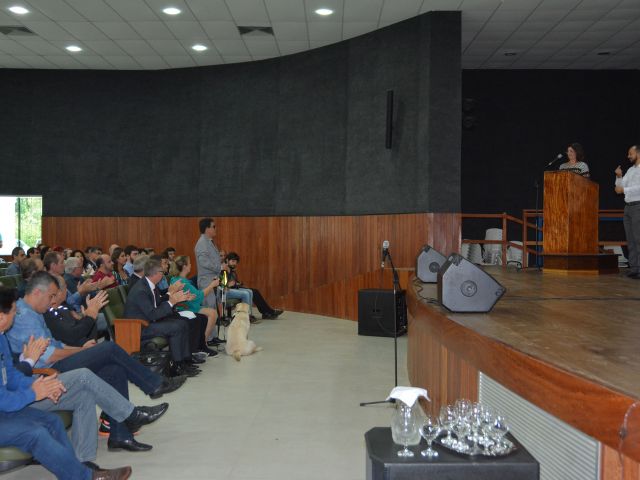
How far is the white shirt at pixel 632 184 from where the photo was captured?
6043mm

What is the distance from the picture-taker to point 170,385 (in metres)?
5.32

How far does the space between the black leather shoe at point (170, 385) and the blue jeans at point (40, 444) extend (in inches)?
77.0

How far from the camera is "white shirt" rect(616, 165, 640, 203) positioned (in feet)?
19.8

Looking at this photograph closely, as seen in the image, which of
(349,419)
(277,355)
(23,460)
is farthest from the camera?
(277,355)

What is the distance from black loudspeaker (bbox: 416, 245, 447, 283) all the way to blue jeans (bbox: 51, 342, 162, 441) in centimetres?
281

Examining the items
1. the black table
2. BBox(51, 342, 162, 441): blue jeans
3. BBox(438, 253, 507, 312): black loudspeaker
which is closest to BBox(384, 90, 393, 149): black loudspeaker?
BBox(51, 342, 162, 441): blue jeans

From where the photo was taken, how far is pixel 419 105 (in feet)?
29.8

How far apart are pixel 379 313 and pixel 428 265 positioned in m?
2.31

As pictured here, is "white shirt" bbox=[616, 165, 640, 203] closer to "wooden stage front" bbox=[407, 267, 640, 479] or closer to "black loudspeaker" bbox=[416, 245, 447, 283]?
"wooden stage front" bbox=[407, 267, 640, 479]

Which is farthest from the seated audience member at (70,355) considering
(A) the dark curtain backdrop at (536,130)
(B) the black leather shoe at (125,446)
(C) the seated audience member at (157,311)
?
(A) the dark curtain backdrop at (536,130)

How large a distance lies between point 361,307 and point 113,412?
16.6 ft

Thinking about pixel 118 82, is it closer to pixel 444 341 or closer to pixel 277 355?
pixel 277 355

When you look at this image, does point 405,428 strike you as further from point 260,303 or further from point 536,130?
point 536,130

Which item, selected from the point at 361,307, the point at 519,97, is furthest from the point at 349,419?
the point at 519,97
